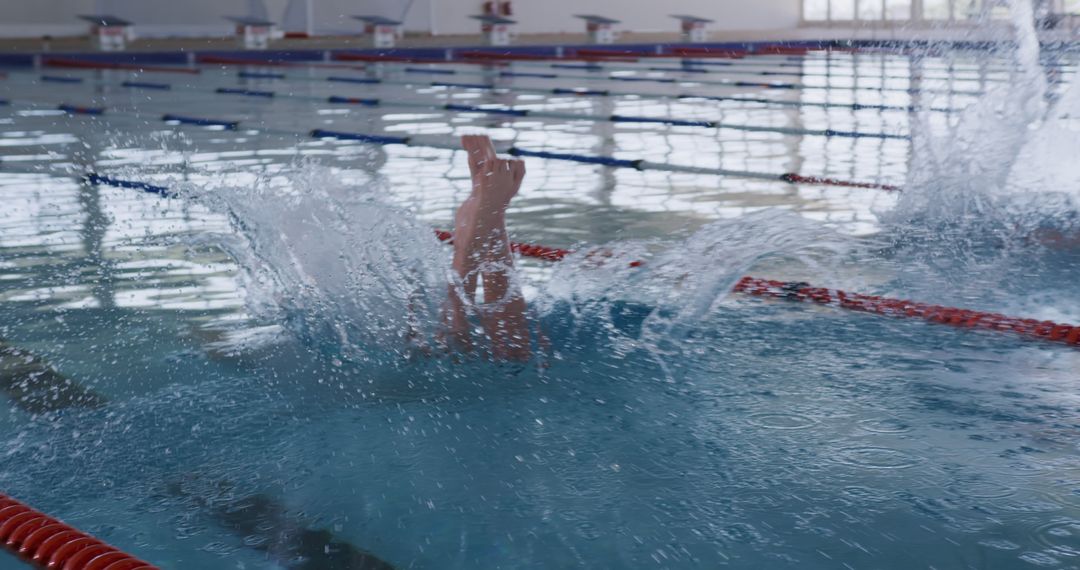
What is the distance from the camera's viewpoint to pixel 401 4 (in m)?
13.8

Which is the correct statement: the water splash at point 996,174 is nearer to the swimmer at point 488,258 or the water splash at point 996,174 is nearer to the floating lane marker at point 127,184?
the swimmer at point 488,258

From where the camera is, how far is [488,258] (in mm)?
2355

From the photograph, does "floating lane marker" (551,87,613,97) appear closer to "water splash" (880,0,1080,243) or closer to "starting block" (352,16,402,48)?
"starting block" (352,16,402,48)

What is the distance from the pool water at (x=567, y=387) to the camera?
5.24ft

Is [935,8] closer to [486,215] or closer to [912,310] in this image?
[912,310]

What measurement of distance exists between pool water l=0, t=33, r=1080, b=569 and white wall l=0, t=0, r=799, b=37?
9.62 metres

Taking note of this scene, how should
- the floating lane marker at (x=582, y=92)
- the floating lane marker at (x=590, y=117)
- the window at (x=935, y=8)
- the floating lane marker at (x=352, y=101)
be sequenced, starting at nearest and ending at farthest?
the floating lane marker at (x=590, y=117)
the floating lane marker at (x=352, y=101)
the floating lane marker at (x=582, y=92)
the window at (x=935, y=8)

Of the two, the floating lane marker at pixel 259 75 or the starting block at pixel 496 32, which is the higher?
the starting block at pixel 496 32

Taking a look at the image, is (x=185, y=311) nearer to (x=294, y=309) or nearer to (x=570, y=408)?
(x=294, y=309)

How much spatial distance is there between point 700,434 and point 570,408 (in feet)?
0.80

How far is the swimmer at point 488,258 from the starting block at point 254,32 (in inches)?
417

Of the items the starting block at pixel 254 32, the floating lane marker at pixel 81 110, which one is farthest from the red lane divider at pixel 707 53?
the floating lane marker at pixel 81 110

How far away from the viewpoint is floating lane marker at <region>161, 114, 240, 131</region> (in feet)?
20.7

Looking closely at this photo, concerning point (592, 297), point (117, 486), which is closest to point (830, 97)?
point (592, 297)
